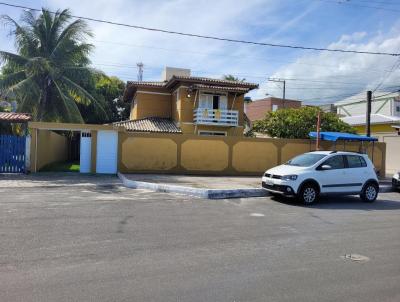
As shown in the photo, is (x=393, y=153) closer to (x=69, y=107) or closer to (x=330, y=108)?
(x=69, y=107)

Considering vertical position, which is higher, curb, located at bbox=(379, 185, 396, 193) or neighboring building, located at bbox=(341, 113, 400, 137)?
neighboring building, located at bbox=(341, 113, 400, 137)

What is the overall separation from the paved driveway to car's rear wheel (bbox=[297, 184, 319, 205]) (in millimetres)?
891

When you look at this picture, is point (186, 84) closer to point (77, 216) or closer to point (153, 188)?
point (153, 188)

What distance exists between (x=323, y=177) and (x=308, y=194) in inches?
31.6

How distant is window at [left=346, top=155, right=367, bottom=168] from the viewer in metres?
13.4

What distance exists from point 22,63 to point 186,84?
34.9 feet

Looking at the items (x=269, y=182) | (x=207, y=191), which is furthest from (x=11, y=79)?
(x=269, y=182)

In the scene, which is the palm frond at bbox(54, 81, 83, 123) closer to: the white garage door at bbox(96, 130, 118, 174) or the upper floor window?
the white garage door at bbox(96, 130, 118, 174)

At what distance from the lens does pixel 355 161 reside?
44.5ft

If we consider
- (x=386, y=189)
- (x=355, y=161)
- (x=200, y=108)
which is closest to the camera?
(x=355, y=161)

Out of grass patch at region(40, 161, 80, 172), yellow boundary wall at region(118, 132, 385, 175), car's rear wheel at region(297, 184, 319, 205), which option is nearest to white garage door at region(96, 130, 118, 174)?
yellow boundary wall at region(118, 132, 385, 175)

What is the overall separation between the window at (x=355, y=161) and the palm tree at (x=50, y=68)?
1627cm

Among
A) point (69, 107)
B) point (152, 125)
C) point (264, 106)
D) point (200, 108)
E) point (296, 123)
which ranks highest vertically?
point (264, 106)

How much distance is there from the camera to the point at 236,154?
2181 cm
